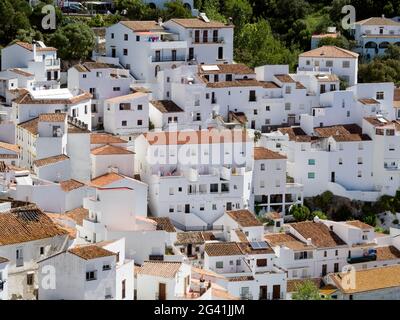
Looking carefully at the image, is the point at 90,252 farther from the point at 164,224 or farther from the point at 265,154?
the point at 265,154

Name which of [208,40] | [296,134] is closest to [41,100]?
[296,134]

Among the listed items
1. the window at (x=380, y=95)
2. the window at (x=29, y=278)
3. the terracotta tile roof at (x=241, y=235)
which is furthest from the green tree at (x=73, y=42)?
the window at (x=29, y=278)

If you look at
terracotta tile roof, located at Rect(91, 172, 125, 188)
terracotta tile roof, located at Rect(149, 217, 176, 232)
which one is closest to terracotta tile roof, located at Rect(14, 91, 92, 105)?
terracotta tile roof, located at Rect(91, 172, 125, 188)

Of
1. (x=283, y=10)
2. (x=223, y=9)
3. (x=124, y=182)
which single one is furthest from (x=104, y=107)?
(x=283, y=10)

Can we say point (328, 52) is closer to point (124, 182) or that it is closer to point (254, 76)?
point (254, 76)

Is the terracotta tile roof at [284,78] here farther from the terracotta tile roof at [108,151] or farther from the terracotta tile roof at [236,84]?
the terracotta tile roof at [108,151]

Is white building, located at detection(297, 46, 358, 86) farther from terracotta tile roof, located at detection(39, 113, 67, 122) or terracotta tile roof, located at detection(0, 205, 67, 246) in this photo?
terracotta tile roof, located at detection(0, 205, 67, 246)
